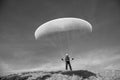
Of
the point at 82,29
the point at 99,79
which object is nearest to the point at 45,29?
the point at 82,29

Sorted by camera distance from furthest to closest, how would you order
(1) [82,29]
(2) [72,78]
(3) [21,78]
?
(3) [21,78] < (1) [82,29] < (2) [72,78]

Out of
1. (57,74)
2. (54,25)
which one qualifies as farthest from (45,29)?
(57,74)

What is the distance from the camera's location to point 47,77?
32.9 metres

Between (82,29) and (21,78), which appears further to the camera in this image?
(21,78)

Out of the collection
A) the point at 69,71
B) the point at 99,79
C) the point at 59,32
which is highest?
the point at 59,32

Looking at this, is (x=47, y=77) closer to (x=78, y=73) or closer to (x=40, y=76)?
(x=40, y=76)

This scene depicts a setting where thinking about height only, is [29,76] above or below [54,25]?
below

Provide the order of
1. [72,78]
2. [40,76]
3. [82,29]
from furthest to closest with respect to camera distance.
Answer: [40,76] < [82,29] < [72,78]

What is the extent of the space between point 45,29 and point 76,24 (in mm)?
7189

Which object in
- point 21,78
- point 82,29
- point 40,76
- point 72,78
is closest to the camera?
point 72,78

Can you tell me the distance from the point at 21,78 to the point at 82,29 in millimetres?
20350

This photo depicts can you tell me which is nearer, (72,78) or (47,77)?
(72,78)

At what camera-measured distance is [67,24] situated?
30.9m

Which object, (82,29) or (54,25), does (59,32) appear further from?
(82,29)
